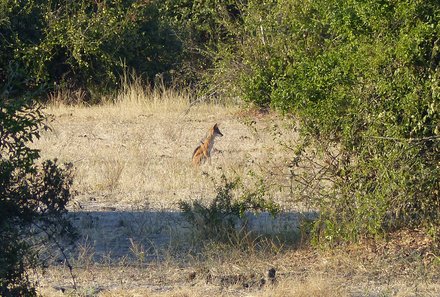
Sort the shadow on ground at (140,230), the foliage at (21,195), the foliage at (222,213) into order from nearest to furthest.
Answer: the foliage at (21,195) < the foliage at (222,213) < the shadow on ground at (140,230)

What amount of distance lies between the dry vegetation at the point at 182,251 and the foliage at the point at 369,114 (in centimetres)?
32

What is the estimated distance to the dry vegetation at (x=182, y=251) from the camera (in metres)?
7.40

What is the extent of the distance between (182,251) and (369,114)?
7.68ft

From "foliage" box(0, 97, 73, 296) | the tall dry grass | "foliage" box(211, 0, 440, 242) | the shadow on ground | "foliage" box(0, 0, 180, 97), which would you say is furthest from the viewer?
"foliage" box(0, 0, 180, 97)

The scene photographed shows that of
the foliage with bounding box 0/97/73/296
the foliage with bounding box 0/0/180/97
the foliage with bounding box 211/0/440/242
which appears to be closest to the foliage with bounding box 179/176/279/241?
the foliage with bounding box 211/0/440/242

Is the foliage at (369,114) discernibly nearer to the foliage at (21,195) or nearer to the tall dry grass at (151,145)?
the tall dry grass at (151,145)

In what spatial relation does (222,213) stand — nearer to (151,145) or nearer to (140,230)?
(140,230)

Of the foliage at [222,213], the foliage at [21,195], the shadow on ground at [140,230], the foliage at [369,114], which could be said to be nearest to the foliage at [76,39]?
the shadow on ground at [140,230]

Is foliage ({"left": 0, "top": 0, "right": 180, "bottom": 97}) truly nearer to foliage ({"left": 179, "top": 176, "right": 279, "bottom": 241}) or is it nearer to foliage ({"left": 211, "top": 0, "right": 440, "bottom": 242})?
foliage ({"left": 179, "top": 176, "right": 279, "bottom": 241})

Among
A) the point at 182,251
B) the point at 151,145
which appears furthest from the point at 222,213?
the point at 151,145

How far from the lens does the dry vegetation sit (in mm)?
7398

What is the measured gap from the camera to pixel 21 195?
621cm

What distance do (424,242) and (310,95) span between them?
5.66ft

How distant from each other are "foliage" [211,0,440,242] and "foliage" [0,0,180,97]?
1234 centimetres
